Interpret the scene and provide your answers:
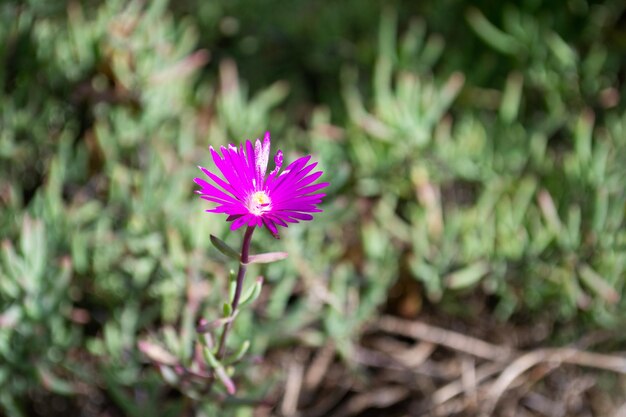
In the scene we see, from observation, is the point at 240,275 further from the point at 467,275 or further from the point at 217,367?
the point at 467,275

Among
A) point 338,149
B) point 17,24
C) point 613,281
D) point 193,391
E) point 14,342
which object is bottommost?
point 193,391

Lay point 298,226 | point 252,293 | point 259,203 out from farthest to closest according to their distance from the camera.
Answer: point 298,226 → point 252,293 → point 259,203

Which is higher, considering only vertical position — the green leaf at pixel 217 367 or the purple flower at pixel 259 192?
the purple flower at pixel 259 192

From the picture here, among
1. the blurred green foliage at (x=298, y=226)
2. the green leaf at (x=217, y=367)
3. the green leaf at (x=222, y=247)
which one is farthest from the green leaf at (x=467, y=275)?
the green leaf at (x=222, y=247)

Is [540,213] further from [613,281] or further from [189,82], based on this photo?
[189,82]

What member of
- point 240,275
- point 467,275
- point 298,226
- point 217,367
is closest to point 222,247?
point 240,275

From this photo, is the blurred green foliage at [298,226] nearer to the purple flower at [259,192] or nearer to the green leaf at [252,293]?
the green leaf at [252,293]

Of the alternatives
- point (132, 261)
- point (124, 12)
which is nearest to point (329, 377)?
point (132, 261)
